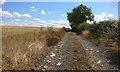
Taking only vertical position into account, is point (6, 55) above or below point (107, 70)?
Result: above

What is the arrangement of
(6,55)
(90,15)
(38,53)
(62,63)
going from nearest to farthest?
(6,55), (62,63), (38,53), (90,15)

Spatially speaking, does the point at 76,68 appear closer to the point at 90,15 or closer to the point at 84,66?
the point at 84,66

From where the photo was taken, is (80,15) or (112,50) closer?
(112,50)

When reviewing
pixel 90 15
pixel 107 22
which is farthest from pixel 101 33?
pixel 90 15

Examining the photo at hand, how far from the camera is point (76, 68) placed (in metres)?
10.4

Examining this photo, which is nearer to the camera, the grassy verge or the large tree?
the grassy verge

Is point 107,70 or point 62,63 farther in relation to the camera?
point 62,63

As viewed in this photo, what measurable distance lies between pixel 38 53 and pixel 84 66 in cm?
366

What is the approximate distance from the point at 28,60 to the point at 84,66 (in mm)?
2556

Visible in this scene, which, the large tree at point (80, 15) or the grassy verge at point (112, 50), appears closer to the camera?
the grassy verge at point (112, 50)

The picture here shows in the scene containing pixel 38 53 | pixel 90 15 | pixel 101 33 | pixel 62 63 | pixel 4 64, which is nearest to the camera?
pixel 4 64

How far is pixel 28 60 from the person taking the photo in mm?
11258

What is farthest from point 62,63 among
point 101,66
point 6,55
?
point 6,55

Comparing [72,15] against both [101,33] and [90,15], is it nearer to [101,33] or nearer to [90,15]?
[90,15]
